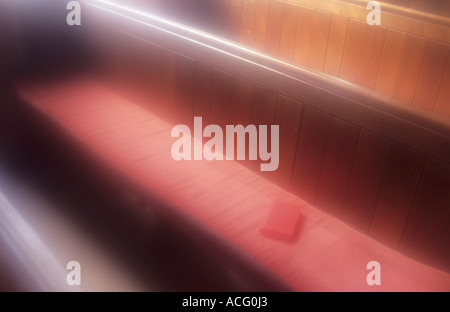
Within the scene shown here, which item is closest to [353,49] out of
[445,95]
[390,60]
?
[390,60]

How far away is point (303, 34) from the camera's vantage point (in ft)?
10.7

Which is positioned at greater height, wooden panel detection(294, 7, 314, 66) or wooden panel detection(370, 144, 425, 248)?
wooden panel detection(294, 7, 314, 66)

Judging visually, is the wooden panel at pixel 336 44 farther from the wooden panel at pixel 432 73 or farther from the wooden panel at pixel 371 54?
the wooden panel at pixel 432 73

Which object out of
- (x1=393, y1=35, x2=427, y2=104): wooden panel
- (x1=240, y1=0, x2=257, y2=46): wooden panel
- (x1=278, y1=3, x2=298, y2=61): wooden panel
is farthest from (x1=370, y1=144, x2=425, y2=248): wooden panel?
(x1=240, y1=0, x2=257, y2=46): wooden panel

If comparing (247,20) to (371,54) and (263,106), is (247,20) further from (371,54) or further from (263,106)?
(263,106)

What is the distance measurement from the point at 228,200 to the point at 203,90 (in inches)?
26.0

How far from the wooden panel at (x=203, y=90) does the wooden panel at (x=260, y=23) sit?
123 centimetres

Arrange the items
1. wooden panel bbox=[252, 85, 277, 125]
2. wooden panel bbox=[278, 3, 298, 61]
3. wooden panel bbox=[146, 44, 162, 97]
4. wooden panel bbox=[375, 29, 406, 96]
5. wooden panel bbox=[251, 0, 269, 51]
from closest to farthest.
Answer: wooden panel bbox=[252, 85, 277, 125] → wooden panel bbox=[146, 44, 162, 97] → wooden panel bbox=[375, 29, 406, 96] → wooden panel bbox=[278, 3, 298, 61] → wooden panel bbox=[251, 0, 269, 51]

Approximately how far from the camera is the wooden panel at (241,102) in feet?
6.82

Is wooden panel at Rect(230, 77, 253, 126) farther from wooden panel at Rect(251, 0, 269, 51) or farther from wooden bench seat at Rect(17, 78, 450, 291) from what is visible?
wooden panel at Rect(251, 0, 269, 51)

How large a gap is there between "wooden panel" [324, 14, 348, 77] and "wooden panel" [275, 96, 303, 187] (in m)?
1.32

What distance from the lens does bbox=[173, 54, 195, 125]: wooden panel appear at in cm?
231

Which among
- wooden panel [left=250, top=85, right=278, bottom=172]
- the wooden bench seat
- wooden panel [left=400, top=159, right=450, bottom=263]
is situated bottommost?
the wooden bench seat

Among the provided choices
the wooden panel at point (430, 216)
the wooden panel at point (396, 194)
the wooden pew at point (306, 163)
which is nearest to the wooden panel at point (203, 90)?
the wooden pew at point (306, 163)
